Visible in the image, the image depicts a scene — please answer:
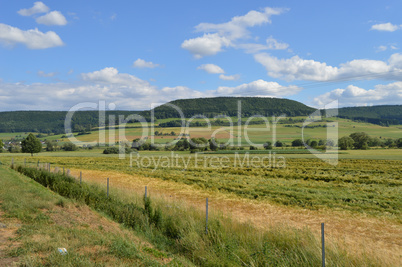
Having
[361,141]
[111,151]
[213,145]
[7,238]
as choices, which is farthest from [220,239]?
[361,141]

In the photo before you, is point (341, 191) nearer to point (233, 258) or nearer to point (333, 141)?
point (233, 258)

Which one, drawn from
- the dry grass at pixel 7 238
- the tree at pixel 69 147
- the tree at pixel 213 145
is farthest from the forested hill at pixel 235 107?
the dry grass at pixel 7 238

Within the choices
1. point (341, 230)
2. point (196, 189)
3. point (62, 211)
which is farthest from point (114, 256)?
point (196, 189)

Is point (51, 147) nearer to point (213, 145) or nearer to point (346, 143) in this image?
point (213, 145)

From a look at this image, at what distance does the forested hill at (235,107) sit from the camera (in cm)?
15375

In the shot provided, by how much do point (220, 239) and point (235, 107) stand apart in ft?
542

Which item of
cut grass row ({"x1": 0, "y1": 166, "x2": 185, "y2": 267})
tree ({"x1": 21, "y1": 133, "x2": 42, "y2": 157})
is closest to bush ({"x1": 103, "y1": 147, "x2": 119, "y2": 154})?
tree ({"x1": 21, "y1": 133, "x2": 42, "y2": 157})

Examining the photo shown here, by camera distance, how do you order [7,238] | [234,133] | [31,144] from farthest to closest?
[234,133] < [31,144] < [7,238]

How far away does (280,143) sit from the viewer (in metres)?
89.8

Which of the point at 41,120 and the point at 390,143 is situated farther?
the point at 41,120

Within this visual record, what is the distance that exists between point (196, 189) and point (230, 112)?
14430 cm

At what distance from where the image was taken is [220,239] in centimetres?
943

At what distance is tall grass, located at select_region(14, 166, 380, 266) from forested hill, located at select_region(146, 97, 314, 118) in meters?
133

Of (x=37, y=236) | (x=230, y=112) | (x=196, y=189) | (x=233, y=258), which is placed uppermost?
(x=230, y=112)
